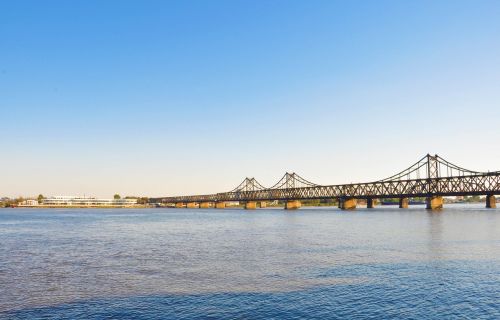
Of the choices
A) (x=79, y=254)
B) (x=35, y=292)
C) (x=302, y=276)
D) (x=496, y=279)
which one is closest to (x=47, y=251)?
(x=79, y=254)

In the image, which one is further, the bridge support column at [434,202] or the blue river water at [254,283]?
the bridge support column at [434,202]

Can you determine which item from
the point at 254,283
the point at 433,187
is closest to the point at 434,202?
the point at 433,187

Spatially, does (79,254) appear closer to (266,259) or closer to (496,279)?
(266,259)

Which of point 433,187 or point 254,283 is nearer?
point 254,283

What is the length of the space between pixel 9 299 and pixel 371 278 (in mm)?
22520

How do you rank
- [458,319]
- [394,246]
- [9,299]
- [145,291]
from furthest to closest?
[394,246], [145,291], [9,299], [458,319]

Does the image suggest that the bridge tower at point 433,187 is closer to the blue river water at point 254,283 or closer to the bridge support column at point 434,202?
the bridge support column at point 434,202

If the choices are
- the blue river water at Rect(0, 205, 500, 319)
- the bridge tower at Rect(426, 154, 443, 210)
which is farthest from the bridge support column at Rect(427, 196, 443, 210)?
the blue river water at Rect(0, 205, 500, 319)

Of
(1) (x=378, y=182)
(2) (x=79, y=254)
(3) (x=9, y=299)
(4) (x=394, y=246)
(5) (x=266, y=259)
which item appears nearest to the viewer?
(3) (x=9, y=299)

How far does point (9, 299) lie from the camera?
23.8 metres

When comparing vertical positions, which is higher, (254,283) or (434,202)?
(254,283)

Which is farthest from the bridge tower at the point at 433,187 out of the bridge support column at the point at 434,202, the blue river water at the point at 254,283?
the blue river water at the point at 254,283

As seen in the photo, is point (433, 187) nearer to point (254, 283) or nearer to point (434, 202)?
point (434, 202)

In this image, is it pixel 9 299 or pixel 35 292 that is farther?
pixel 35 292
